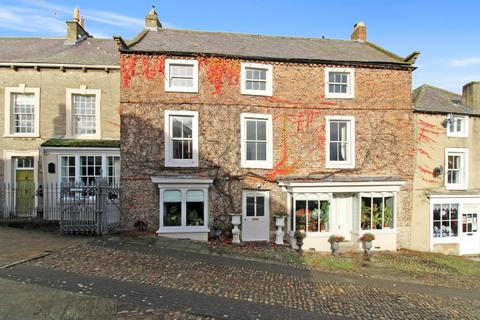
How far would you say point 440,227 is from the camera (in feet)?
52.5

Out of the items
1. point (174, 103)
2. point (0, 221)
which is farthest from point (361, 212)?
point (0, 221)

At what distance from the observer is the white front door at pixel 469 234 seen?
16.4 metres

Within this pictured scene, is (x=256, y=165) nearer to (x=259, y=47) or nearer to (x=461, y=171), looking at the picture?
(x=259, y=47)

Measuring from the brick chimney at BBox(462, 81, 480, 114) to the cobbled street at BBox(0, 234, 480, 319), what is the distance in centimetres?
1116

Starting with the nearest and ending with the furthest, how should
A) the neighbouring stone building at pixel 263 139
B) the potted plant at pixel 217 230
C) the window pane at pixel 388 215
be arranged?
1. the neighbouring stone building at pixel 263 139
2. the potted plant at pixel 217 230
3. the window pane at pixel 388 215

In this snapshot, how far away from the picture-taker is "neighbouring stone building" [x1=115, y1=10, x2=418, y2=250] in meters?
13.3

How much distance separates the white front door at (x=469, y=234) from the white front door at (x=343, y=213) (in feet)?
22.8

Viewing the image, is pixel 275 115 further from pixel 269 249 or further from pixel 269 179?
pixel 269 249

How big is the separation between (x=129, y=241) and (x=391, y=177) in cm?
1198

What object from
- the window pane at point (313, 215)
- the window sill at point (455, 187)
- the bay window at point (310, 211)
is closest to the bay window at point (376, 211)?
the bay window at point (310, 211)

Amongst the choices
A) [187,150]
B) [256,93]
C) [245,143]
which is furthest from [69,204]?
[256,93]

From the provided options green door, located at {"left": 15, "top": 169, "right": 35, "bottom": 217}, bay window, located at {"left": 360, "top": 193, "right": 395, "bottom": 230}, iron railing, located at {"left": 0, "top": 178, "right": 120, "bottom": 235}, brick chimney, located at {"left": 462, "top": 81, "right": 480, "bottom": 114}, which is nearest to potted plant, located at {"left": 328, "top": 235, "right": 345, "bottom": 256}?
bay window, located at {"left": 360, "top": 193, "right": 395, "bottom": 230}

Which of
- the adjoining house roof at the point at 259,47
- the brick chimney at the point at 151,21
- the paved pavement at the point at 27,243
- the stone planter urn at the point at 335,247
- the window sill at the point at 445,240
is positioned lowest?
the window sill at the point at 445,240

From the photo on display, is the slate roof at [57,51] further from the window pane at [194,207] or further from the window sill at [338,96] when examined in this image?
the window sill at [338,96]
